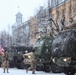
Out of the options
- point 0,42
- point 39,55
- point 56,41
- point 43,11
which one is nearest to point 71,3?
point 43,11

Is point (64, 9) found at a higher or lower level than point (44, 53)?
higher

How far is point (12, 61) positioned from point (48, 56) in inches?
359

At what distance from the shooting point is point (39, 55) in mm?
29469

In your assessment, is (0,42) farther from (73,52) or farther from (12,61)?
(73,52)

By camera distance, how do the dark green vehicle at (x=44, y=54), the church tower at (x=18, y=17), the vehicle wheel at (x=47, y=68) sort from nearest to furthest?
the dark green vehicle at (x=44, y=54) < the vehicle wheel at (x=47, y=68) < the church tower at (x=18, y=17)

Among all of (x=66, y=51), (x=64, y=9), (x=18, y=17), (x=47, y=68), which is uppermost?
(x=18, y=17)

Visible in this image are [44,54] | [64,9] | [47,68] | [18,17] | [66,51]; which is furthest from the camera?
[18,17]

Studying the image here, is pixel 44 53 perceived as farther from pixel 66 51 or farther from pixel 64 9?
pixel 64 9

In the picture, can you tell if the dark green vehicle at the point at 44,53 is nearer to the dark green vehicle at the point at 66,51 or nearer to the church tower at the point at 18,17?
the dark green vehicle at the point at 66,51

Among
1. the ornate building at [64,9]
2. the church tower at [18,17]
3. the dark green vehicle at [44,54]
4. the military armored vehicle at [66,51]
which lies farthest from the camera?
the church tower at [18,17]

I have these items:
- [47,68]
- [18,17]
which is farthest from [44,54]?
[18,17]

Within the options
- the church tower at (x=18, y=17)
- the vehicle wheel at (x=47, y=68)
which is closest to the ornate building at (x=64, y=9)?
the vehicle wheel at (x=47, y=68)

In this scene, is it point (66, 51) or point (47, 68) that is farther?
point (47, 68)

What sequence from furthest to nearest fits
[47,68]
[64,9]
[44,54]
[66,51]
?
[64,9] → [47,68] → [44,54] → [66,51]
